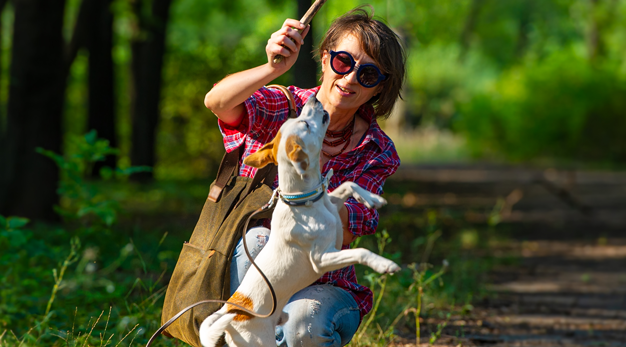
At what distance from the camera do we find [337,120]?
2670 millimetres

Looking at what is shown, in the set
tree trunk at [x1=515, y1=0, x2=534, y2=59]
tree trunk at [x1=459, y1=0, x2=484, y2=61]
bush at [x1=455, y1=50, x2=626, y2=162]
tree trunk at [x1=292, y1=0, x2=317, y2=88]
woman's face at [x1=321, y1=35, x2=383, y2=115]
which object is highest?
tree trunk at [x1=515, y1=0, x2=534, y2=59]

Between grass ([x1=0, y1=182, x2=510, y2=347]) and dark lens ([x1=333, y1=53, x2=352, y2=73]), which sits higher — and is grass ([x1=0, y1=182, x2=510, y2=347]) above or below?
below

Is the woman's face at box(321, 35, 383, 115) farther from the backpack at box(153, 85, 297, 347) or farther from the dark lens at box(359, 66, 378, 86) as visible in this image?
the backpack at box(153, 85, 297, 347)

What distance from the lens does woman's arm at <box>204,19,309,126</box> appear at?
7.16ft

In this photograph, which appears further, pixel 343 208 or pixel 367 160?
pixel 367 160

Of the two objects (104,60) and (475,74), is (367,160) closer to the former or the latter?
(104,60)

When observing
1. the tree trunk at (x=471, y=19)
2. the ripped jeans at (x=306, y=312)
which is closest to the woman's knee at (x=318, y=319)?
the ripped jeans at (x=306, y=312)

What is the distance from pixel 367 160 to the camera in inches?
104

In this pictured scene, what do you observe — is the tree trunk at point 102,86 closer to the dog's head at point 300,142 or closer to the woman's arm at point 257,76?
the woman's arm at point 257,76

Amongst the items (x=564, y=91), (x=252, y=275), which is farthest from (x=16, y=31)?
(x=564, y=91)

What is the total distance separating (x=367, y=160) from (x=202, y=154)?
10.7 metres

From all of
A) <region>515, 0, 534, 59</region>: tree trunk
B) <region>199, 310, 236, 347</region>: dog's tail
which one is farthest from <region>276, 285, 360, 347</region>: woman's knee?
<region>515, 0, 534, 59</region>: tree trunk

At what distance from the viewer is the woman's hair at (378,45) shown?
2501 mm

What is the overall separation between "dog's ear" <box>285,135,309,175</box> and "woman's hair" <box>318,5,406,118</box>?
0.76 m
